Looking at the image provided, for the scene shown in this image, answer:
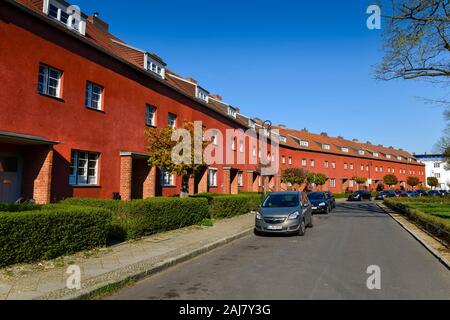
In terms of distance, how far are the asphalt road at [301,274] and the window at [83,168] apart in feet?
23.6

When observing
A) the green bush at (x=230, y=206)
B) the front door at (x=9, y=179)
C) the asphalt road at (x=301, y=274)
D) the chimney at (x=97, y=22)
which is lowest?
the asphalt road at (x=301, y=274)

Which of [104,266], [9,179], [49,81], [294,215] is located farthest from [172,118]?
[104,266]

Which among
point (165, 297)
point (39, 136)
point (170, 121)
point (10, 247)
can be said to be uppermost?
point (170, 121)

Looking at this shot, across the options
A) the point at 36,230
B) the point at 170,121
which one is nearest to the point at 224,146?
the point at 170,121

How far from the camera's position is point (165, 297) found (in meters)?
5.65

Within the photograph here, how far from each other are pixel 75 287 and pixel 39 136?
8323mm

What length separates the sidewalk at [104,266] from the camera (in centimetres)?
561

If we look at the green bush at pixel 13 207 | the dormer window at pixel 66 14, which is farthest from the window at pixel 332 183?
the green bush at pixel 13 207

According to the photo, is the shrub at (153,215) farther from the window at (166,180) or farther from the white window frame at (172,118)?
the white window frame at (172,118)

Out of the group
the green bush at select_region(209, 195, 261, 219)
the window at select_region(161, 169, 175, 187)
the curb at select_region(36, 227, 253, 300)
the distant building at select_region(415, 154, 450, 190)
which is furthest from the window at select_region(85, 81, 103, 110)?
the distant building at select_region(415, 154, 450, 190)

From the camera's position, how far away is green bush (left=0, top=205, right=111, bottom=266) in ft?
22.3

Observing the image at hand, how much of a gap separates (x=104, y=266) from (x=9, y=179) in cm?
682

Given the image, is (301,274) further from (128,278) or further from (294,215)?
(294,215)
